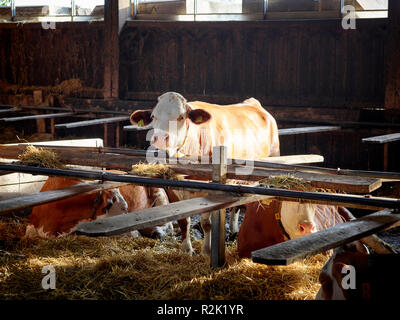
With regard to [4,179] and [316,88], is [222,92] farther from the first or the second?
[4,179]

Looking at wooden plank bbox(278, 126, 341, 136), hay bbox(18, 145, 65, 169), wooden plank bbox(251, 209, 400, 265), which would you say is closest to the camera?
wooden plank bbox(251, 209, 400, 265)

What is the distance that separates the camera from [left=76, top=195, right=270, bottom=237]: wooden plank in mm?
2721

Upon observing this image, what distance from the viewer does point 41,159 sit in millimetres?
4715

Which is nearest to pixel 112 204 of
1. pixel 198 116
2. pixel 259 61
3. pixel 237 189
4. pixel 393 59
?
pixel 198 116

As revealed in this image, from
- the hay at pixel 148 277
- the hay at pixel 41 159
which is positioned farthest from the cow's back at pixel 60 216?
the hay at pixel 41 159

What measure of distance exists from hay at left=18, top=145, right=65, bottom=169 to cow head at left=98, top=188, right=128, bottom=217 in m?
0.60

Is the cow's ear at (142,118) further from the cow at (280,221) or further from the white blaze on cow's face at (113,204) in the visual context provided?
the cow at (280,221)

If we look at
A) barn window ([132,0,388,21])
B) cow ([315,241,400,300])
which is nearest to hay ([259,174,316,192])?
cow ([315,241,400,300])

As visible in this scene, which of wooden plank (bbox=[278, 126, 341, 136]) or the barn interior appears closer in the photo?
wooden plank (bbox=[278, 126, 341, 136])

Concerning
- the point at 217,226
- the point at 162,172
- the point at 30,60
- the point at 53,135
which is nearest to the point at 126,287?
the point at 217,226

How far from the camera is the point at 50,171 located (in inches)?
159

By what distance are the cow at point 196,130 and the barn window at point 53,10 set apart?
6124 mm

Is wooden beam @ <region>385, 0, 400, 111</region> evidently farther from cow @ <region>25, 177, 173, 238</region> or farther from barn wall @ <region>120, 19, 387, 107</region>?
cow @ <region>25, 177, 173, 238</region>

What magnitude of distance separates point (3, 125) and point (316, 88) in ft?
22.2
